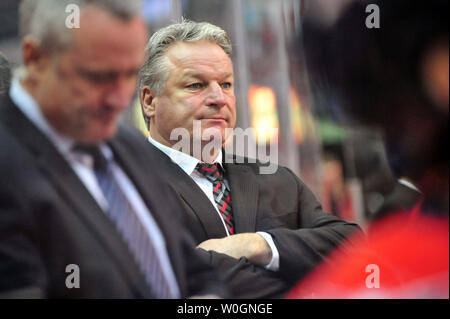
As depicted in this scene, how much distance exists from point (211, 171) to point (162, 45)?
0.34 m

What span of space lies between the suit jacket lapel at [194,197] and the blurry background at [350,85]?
1.72 feet

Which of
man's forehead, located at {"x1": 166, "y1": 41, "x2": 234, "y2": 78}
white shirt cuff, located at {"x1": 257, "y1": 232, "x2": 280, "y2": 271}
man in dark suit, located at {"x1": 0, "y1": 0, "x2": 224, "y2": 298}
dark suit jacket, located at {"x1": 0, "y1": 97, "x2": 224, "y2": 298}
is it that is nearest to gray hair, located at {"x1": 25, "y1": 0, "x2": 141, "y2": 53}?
man in dark suit, located at {"x1": 0, "y1": 0, "x2": 224, "y2": 298}

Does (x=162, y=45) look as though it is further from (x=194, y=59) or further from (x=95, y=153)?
(x=95, y=153)

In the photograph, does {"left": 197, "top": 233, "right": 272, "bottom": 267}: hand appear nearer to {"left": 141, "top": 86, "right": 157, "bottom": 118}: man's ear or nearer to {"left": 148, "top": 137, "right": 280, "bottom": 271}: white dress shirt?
{"left": 148, "top": 137, "right": 280, "bottom": 271}: white dress shirt

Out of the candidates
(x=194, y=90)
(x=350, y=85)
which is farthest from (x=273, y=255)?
(x=350, y=85)

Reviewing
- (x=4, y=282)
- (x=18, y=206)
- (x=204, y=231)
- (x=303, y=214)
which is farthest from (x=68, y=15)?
(x=303, y=214)

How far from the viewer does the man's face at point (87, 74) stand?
2.95 feet

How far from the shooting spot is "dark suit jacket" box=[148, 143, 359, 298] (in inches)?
48.4

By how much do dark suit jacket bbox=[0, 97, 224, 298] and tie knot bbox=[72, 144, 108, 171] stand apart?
43 millimetres

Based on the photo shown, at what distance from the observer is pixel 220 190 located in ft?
4.40

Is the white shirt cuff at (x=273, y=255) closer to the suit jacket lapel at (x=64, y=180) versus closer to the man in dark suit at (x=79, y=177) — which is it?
the man in dark suit at (x=79, y=177)

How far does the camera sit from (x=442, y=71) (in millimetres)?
2039

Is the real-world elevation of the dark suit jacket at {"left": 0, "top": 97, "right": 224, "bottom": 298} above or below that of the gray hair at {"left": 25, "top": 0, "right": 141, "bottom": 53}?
below

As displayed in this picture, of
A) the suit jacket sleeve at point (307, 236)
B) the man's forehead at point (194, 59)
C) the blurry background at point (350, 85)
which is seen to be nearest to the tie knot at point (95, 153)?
the man's forehead at point (194, 59)
